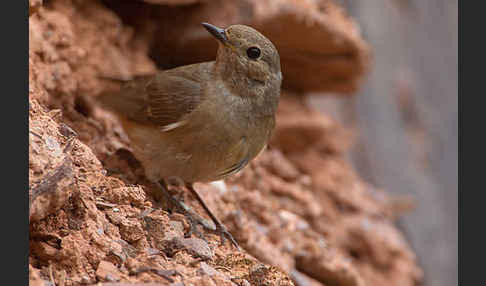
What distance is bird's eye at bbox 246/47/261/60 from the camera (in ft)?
12.1

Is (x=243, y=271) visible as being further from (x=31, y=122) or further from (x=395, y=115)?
(x=395, y=115)

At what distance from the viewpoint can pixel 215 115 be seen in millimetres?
3617

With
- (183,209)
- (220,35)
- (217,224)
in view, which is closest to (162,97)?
(220,35)

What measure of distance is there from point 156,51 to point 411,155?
3.83 m

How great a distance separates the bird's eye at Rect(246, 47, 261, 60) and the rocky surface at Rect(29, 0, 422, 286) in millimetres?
1046

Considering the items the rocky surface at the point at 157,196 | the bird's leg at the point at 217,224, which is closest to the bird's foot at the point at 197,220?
the bird's leg at the point at 217,224

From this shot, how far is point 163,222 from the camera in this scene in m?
3.15

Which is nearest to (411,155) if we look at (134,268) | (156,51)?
(156,51)

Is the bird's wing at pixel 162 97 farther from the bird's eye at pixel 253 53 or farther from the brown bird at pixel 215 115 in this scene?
the bird's eye at pixel 253 53

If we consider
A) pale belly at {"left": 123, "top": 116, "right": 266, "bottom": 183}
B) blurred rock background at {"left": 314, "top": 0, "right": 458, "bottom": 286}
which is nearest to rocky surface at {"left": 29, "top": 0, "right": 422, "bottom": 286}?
pale belly at {"left": 123, "top": 116, "right": 266, "bottom": 183}

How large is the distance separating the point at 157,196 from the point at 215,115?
71 cm

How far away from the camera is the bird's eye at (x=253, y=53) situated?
3.68 m

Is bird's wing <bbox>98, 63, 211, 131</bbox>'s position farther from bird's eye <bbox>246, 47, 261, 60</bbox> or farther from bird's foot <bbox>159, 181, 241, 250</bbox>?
bird's foot <bbox>159, 181, 241, 250</bbox>

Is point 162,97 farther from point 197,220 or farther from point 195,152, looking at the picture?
point 197,220
